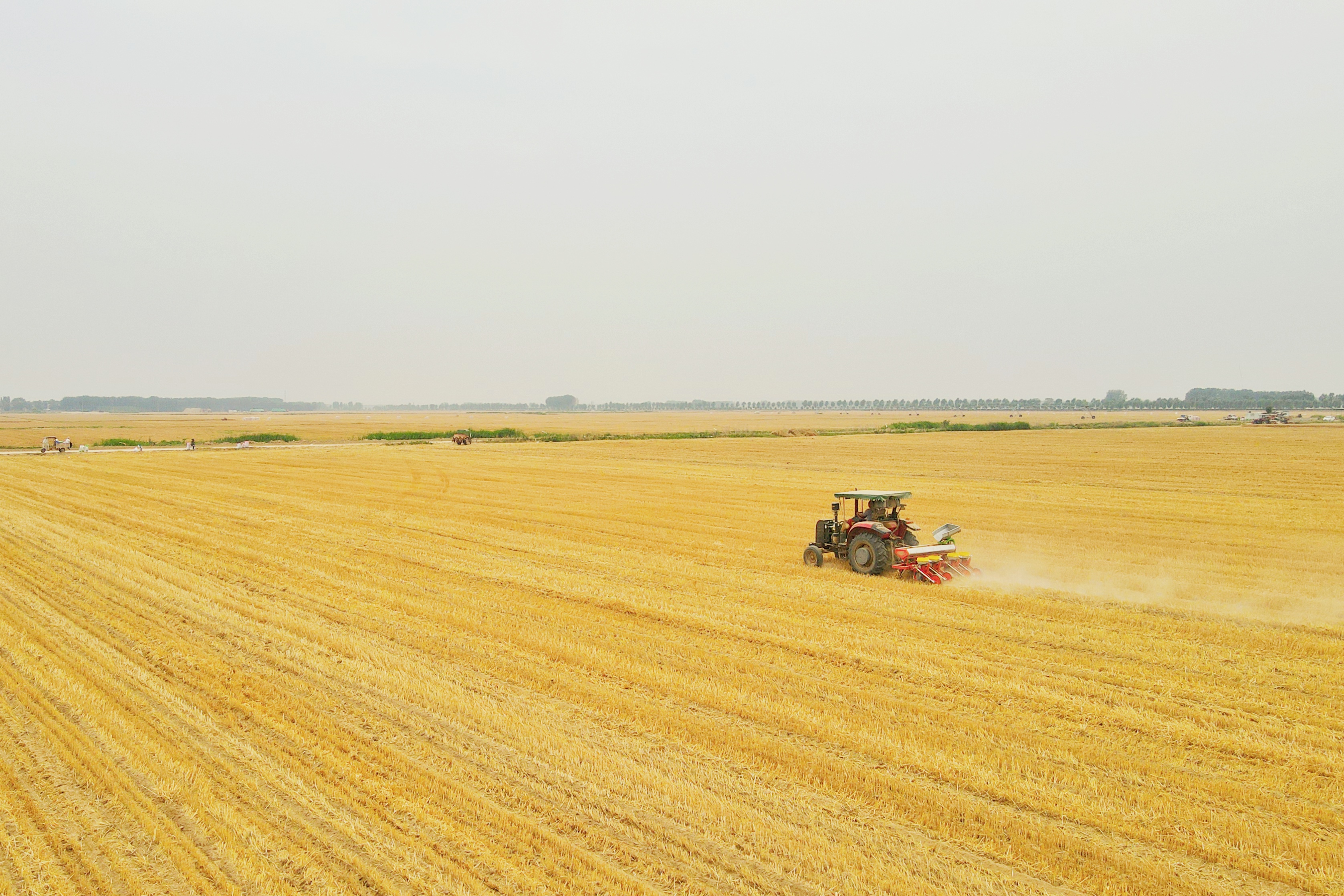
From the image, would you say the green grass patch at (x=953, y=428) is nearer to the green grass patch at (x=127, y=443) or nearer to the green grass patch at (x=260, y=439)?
the green grass patch at (x=260, y=439)

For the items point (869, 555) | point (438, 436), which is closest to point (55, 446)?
point (438, 436)

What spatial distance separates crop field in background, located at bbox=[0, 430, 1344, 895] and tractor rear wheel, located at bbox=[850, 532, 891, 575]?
46cm

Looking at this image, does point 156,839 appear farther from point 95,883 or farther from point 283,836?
point 283,836

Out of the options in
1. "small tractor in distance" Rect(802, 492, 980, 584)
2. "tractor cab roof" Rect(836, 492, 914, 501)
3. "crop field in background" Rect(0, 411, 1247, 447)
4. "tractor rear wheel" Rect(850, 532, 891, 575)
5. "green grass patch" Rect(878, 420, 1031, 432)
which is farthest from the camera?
"crop field in background" Rect(0, 411, 1247, 447)

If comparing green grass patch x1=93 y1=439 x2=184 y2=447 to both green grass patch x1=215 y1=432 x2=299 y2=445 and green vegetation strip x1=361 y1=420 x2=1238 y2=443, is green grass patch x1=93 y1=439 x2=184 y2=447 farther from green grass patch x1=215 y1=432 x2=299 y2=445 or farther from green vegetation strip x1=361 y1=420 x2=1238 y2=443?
green vegetation strip x1=361 y1=420 x2=1238 y2=443

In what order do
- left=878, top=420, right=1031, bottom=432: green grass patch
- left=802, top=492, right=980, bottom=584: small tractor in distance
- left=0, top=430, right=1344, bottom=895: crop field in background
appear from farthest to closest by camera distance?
left=878, top=420, right=1031, bottom=432: green grass patch
left=802, top=492, right=980, bottom=584: small tractor in distance
left=0, top=430, right=1344, bottom=895: crop field in background

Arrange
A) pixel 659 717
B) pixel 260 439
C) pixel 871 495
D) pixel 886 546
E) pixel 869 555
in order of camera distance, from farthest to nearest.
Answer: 1. pixel 260 439
2. pixel 871 495
3. pixel 869 555
4. pixel 886 546
5. pixel 659 717

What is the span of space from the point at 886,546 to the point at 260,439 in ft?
232

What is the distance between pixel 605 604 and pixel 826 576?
422 cm

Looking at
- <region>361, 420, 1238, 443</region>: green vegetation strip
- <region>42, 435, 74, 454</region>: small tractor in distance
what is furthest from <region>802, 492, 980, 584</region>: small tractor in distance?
<region>42, 435, 74, 454</region>: small tractor in distance

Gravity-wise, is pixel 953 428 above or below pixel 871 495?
below

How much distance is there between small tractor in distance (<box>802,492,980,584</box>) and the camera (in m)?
13.4

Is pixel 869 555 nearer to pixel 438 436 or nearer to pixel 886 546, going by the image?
pixel 886 546

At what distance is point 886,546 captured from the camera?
13.7 meters
